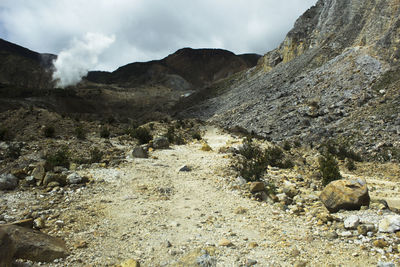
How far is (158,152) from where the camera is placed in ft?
35.2

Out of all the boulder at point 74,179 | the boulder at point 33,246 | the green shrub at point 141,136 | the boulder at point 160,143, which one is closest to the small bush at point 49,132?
the green shrub at point 141,136

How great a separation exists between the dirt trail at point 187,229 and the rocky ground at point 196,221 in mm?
16

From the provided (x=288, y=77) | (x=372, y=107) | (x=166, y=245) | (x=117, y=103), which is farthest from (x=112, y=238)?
(x=117, y=103)

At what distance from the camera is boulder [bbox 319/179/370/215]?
4934mm

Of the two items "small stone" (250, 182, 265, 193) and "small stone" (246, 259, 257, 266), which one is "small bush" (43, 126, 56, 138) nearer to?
"small stone" (250, 182, 265, 193)

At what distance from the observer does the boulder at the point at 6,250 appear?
2943 mm

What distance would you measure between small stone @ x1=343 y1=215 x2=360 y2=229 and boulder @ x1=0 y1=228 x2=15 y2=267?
5.05 metres

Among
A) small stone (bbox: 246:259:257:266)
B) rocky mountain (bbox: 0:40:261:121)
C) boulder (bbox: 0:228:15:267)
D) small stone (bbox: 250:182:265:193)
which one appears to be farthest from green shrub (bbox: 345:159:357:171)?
rocky mountain (bbox: 0:40:261:121)

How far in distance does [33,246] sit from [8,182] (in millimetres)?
3251

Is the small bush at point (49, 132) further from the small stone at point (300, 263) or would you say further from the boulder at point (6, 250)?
the small stone at point (300, 263)

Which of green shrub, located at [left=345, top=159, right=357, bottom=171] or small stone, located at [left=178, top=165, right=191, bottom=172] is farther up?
green shrub, located at [left=345, top=159, right=357, bottom=171]

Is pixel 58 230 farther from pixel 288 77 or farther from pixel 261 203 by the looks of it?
pixel 288 77

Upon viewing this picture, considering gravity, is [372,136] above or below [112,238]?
above

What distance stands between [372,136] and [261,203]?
31.7ft
